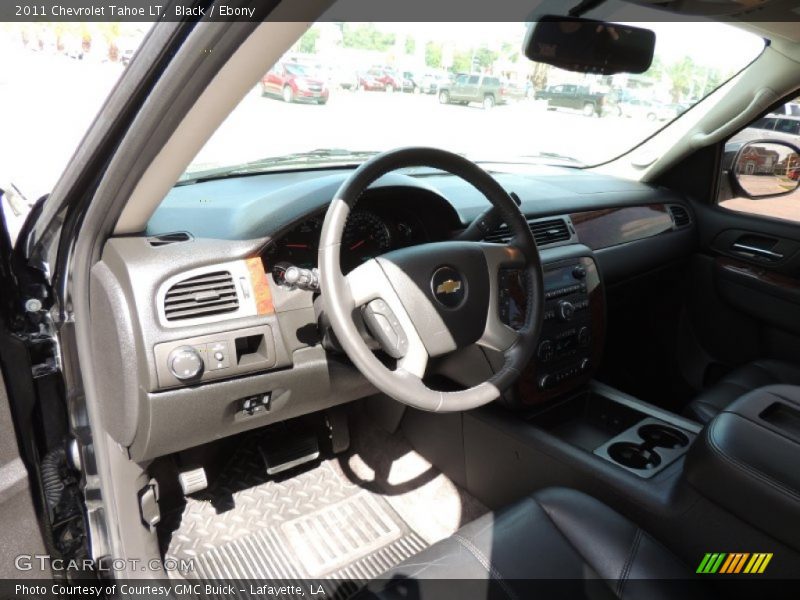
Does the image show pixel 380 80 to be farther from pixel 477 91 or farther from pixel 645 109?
pixel 645 109

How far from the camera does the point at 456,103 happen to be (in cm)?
300

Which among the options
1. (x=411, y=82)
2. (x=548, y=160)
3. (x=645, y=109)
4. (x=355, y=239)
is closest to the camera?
(x=355, y=239)

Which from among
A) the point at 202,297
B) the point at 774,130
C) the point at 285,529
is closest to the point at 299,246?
the point at 202,297

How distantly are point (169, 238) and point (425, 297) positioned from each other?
0.74 m

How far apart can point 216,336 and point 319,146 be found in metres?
1.10

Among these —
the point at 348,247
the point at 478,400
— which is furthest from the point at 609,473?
the point at 348,247

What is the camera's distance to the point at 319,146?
2.37 meters

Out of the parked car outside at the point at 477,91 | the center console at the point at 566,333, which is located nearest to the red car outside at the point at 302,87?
the parked car outside at the point at 477,91

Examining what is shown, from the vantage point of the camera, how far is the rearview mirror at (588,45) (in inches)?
65.0

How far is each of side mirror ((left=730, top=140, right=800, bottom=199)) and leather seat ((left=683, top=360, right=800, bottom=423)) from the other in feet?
3.28

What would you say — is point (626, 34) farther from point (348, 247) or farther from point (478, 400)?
point (478, 400)

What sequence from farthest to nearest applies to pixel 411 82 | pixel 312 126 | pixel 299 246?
pixel 411 82 → pixel 312 126 → pixel 299 246

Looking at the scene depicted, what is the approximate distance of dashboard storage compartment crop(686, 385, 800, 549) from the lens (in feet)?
4.46

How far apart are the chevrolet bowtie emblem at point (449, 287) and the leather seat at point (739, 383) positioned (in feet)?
4.38
